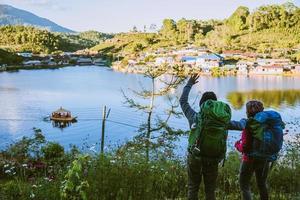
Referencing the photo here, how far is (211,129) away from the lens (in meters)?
3.11

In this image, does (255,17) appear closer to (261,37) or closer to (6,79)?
(261,37)

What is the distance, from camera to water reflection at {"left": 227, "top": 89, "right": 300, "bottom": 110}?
38.5 m

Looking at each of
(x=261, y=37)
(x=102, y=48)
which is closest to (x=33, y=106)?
(x=261, y=37)

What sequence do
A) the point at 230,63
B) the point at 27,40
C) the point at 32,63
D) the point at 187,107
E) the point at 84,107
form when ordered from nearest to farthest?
the point at 187,107, the point at 84,107, the point at 230,63, the point at 32,63, the point at 27,40

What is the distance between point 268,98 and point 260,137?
4118 cm

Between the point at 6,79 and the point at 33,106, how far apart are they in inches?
1125

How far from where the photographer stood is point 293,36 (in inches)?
3784

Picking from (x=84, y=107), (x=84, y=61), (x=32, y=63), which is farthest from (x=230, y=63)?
(x=84, y=107)

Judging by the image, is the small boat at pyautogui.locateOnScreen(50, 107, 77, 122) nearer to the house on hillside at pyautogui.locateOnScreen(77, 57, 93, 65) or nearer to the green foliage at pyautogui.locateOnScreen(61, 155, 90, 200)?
the green foliage at pyautogui.locateOnScreen(61, 155, 90, 200)

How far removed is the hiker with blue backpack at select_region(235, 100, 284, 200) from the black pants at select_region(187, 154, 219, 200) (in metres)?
0.41

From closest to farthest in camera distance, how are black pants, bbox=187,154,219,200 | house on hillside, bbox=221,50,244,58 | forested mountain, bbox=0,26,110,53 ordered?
black pants, bbox=187,154,219,200, house on hillside, bbox=221,50,244,58, forested mountain, bbox=0,26,110,53

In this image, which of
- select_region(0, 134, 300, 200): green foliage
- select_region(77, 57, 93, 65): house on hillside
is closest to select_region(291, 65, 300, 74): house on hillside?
select_region(77, 57, 93, 65): house on hillside

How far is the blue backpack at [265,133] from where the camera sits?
341cm

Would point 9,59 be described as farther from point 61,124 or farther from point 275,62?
point 61,124
